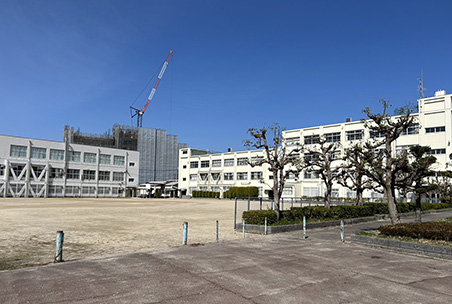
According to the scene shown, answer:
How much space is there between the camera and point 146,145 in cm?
11531

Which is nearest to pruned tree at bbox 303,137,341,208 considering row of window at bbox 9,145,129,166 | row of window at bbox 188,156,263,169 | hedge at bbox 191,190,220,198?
row of window at bbox 188,156,263,169

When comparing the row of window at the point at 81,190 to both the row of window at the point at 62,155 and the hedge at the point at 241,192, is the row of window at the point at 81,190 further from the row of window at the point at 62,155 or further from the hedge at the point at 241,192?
the hedge at the point at 241,192

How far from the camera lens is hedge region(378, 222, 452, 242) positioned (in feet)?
40.8

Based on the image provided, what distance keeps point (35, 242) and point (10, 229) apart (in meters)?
5.06

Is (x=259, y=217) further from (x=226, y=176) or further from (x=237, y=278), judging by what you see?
(x=226, y=176)

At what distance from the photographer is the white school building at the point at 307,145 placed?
53.3 metres

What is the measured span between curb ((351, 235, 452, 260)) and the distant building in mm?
74068

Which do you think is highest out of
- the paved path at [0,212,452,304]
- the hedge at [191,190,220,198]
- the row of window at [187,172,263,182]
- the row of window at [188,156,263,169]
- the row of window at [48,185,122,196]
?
the row of window at [188,156,263,169]

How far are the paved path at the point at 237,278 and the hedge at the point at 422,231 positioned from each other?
166 cm

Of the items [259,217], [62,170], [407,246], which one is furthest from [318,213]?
[62,170]

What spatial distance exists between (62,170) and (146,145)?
3967 cm

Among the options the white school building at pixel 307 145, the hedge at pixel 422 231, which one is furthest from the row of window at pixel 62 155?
the hedge at pixel 422 231

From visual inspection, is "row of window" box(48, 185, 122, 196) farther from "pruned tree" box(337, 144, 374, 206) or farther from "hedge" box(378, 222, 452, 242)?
"hedge" box(378, 222, 452, 242)

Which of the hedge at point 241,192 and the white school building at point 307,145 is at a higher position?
the white school building at point 307,145
